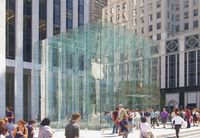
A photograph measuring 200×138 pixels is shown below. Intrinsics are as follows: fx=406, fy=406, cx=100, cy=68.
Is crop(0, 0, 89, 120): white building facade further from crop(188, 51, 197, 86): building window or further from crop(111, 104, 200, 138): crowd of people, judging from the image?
crop(188, 51, 197, 86): building window

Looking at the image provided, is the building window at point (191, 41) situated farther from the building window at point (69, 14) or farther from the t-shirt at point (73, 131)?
the t-shirt at point (73, 131)

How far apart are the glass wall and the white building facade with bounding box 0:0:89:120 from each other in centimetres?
673

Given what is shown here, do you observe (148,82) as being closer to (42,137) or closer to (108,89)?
(108,89)

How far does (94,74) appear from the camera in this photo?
92.7 ft

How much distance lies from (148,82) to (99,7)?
461 feet

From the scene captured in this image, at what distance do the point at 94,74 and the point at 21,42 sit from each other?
16.5 metres

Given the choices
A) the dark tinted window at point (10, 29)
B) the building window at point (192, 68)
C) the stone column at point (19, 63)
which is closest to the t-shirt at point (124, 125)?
the stone column at point (19, 63)

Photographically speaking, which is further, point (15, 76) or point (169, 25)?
point (169, 25)

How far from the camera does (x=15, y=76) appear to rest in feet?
138

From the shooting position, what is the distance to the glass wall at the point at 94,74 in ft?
92.4

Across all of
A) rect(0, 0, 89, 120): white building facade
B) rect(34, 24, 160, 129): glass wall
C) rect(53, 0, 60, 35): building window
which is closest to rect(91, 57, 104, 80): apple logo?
rect(34, 24, 160, 129): glass wall

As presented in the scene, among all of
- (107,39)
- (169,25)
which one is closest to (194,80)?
(169,25)

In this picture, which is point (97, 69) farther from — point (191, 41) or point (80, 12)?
point (191, 41)

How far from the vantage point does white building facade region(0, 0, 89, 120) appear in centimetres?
3999
